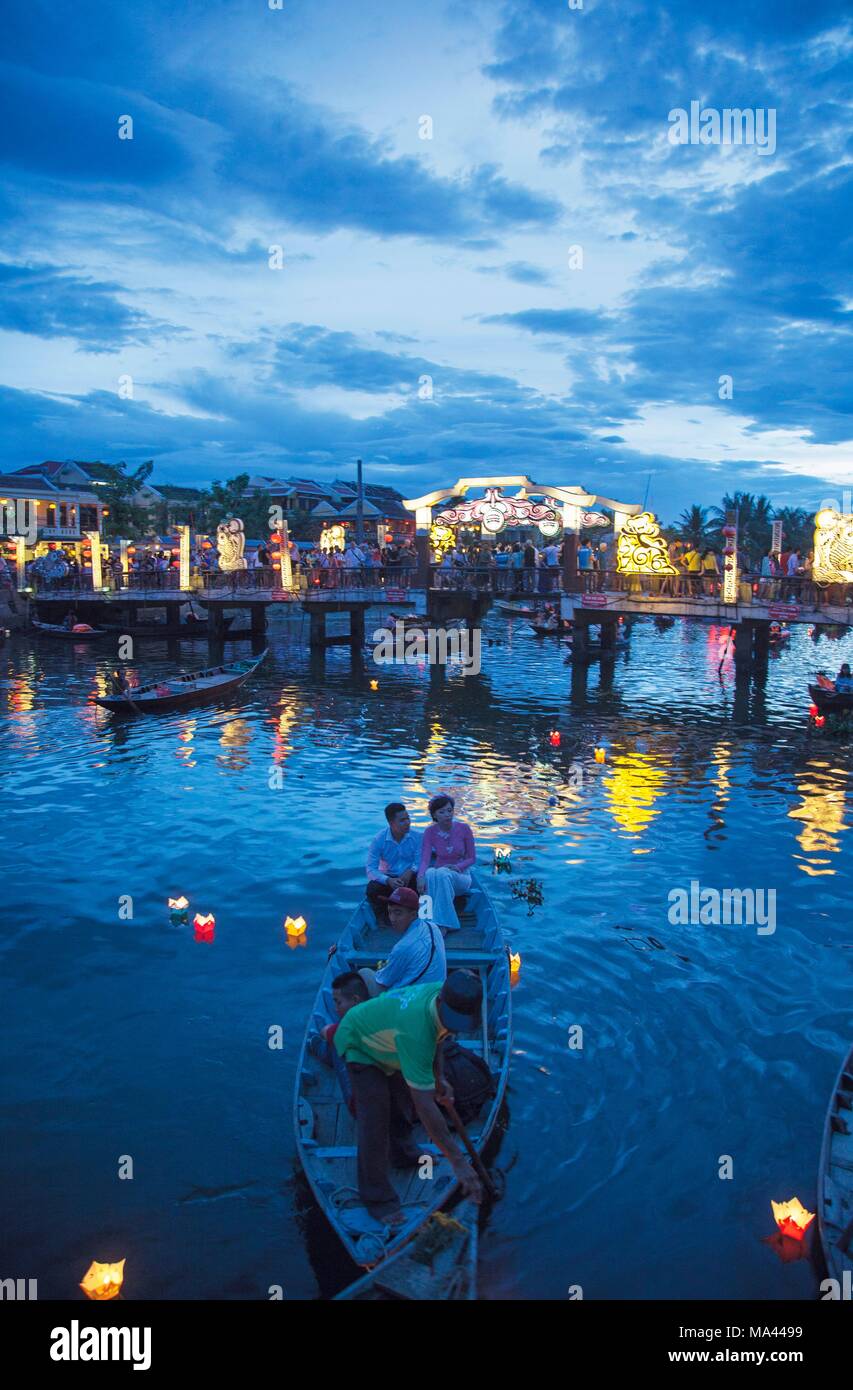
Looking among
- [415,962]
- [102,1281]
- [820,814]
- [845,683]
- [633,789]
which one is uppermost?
[845,683]

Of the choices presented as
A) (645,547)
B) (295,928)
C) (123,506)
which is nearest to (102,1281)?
(295,928)

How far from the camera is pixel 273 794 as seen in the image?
20.0m

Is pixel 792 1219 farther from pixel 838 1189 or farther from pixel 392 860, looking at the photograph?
pixel 392 860

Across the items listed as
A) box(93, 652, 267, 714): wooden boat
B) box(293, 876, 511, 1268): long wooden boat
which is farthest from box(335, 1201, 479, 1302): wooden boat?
box(93, 652, 267, 714): wooden boat

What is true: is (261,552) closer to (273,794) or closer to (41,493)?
(273,794)

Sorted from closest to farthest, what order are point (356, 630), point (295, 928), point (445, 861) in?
point (445, 861) → point (295, 928) → point (356, 630)

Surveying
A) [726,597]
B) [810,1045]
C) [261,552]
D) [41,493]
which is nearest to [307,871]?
[810,1045]

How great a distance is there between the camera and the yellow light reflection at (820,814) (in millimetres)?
15883

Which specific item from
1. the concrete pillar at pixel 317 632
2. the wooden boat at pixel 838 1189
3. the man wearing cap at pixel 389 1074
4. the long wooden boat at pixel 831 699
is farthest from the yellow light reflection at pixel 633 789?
the concrete pillar at pixel 317 632

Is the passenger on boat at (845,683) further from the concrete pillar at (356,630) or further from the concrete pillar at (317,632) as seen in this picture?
the concrete pillar at (317,632)

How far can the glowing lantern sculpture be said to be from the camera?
31.4 meters

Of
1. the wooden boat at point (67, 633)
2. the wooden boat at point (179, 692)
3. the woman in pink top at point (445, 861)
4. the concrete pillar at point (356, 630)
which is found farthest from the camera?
the wooden boat at point (67, 633)

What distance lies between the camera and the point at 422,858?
11398mm

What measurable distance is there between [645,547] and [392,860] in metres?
22.5
